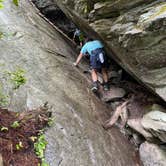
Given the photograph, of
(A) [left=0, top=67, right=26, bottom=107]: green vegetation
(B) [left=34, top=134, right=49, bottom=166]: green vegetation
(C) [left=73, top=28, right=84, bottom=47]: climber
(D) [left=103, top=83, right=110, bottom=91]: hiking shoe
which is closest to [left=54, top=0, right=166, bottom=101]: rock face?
(D) [left=103, top=83, right=110, bottom=91]: hiking shoe

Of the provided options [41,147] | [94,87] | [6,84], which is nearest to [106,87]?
[94,87]

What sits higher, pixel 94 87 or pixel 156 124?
pixel 94 87

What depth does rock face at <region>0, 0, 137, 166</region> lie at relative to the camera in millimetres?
8969

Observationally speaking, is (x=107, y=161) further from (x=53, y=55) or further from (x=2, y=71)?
(x=53, y=55)

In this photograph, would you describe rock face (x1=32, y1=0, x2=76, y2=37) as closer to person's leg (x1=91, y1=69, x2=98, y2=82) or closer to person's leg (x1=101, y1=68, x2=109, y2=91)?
person's leg (x1=101, y1=68, x2=109, y2=91)

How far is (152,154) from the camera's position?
10695 mm

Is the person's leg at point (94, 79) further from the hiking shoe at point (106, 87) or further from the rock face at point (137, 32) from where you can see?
the rock face at point (137, 32)

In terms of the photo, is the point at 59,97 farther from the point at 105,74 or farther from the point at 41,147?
the point at 105,74

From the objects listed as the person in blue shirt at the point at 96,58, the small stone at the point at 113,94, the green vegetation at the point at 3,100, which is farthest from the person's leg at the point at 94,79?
the green vegetation at the point at 3,100

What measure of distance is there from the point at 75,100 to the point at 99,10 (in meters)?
3.09

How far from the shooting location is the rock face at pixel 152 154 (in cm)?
1043

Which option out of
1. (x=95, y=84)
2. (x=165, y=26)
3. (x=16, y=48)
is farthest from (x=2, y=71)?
(x=165, y=26)

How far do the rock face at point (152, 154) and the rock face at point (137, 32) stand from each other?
1.62m

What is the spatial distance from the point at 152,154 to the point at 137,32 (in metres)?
3.79
